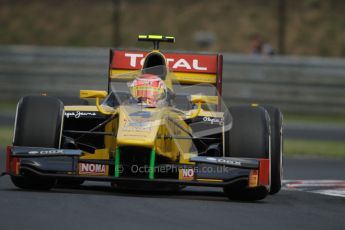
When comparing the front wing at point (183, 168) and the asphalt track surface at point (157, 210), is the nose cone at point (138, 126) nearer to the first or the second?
the front wing at point (183, 168)

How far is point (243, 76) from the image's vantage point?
88.1 ft

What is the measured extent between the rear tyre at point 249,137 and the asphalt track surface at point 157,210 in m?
0.52

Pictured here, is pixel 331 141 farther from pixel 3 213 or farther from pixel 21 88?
pixel 3 213

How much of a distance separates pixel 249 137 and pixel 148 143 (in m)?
1.28

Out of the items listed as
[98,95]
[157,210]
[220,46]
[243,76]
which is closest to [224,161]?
[157,210]

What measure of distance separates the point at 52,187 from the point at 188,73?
3.07 m

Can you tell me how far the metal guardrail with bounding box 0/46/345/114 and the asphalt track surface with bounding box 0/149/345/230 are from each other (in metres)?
14.4

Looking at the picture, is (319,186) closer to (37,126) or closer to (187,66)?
(187,66)

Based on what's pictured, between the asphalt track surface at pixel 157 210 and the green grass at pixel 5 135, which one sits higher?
the asphalt track surface at pixel 157 210

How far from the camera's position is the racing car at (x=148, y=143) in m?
10.9

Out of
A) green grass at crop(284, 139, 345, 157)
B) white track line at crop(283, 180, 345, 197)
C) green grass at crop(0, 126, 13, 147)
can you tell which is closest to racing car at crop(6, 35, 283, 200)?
white track line at crop(283, 180, 345, 197)

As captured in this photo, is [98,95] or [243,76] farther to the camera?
[243,76]

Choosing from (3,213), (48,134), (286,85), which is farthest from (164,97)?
(286,85)

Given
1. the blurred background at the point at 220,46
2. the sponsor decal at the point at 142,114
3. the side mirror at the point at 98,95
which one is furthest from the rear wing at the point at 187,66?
the blurred background at the point at 220,46
